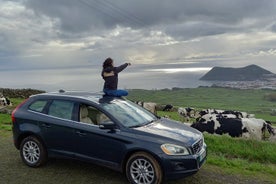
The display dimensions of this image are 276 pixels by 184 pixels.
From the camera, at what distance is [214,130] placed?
54.6 ft

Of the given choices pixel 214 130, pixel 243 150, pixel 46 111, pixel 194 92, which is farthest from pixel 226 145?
pixel 194 92

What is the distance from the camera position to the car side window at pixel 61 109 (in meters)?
8.35

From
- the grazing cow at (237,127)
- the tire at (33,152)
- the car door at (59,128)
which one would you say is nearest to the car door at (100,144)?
the car door at (59,128)

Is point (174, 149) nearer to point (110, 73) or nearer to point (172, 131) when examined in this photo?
point (172, 131)

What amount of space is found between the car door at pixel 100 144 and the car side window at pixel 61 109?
516 millimetres

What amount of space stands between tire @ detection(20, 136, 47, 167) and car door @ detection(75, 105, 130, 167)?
1.14 m

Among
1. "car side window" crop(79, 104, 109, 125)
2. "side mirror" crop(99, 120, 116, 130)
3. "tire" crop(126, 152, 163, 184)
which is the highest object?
"car side window" crop(79, 104, 109, 125)

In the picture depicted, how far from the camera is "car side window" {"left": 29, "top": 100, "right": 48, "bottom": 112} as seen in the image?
8812 mm

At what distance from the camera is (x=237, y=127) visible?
53.6 ft

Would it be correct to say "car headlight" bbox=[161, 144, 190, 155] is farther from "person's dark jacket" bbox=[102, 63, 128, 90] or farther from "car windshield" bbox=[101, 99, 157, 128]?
"person's dark jacket" bbox=[102, 63, 128, 90]

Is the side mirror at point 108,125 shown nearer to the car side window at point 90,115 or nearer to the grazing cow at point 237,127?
the car side window at point 90,115

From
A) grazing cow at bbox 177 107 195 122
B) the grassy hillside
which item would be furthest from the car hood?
the grassy hillside

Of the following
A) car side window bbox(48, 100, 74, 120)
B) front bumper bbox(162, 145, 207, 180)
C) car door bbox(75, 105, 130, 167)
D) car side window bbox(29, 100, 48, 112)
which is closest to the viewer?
front bumper bbox(162, 145, 207, 180)

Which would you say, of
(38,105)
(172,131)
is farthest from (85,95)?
(172,131)
